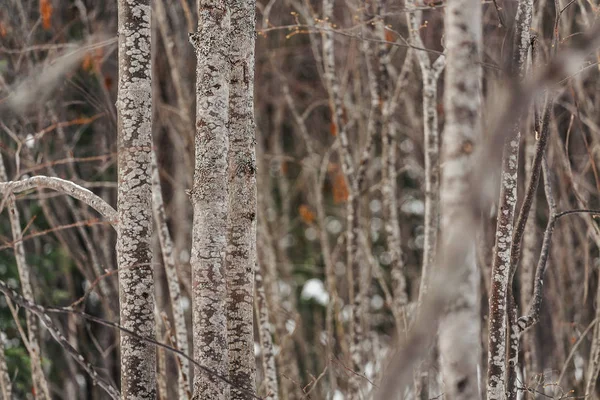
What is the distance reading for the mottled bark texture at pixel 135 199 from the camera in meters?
2.76

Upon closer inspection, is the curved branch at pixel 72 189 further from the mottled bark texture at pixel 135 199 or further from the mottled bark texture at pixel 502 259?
the mottled bark texture at pixel 502 259

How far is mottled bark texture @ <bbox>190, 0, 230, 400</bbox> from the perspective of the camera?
8.68ft

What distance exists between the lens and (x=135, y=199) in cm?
278

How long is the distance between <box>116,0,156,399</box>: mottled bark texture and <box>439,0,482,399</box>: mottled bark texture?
1351 millimetres

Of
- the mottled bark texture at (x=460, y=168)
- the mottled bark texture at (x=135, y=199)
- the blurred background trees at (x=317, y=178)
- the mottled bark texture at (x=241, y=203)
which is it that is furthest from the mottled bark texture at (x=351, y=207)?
the mottled bark texture at (x=460, y=168)

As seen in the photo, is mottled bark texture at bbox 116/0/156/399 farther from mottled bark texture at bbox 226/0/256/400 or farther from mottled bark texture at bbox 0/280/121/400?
mottled bark texture at bbox 226/0/256/400

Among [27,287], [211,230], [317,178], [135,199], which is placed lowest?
[27,287]

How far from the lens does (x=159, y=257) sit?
8875 millimetres

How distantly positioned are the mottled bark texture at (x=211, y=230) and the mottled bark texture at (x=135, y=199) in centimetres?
23

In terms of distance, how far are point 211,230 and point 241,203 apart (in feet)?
1.05

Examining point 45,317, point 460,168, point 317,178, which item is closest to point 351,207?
point 317,178

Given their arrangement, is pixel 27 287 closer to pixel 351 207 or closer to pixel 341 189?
pixel 351 207

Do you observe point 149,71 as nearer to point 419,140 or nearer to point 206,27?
point 206,27

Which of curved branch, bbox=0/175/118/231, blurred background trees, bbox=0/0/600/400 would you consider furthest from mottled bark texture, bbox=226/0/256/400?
blurred background trees, bbox=0/0/600/400
